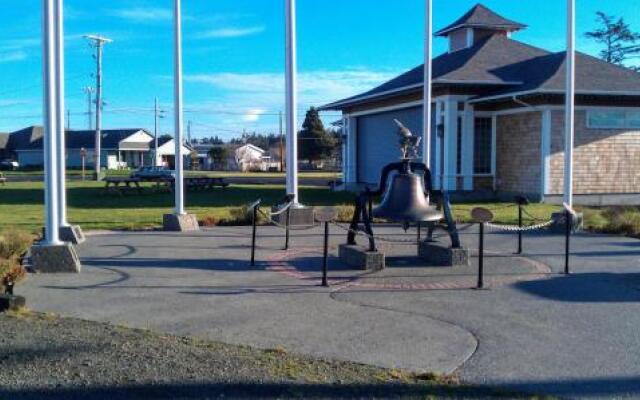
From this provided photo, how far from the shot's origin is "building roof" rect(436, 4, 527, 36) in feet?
104

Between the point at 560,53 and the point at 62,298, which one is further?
the point at 560,53

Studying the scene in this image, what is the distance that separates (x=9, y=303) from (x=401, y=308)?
4204mm

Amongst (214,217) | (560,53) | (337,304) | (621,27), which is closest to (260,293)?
(337,304)

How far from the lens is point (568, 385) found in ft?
18.7

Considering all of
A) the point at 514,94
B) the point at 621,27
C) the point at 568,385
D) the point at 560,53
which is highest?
the point at 621,27

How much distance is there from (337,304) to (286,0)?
8742 millimetres

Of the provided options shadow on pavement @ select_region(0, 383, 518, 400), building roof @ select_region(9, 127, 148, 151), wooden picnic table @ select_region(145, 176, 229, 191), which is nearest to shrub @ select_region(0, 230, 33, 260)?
shadow on pavement @ select_region(0, 383, 518, 400)

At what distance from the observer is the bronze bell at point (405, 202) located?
11.2 metres

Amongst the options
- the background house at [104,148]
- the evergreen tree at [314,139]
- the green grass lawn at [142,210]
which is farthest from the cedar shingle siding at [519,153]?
the background house at [104,148]

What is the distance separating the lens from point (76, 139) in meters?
96.8

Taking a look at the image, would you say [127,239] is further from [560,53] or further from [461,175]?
[560,53]

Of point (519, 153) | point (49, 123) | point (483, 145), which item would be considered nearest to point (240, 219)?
point (49, 123)

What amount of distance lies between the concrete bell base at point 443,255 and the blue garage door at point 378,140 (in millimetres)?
17677

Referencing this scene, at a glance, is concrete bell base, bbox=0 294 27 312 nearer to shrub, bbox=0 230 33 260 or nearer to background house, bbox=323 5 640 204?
Answer: shrub, bbox=0 230 33 260
